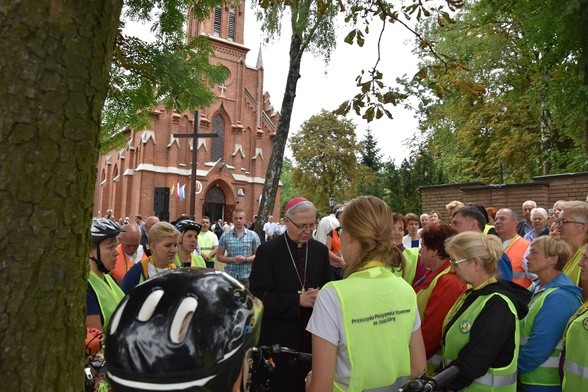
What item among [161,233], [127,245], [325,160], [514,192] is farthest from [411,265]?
[325,160]

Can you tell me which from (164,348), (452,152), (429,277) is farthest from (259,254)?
(452,152)

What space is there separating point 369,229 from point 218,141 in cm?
3931

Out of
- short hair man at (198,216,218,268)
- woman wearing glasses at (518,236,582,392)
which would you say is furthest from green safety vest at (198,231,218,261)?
woman wearing glasses at (518,236,582,392)

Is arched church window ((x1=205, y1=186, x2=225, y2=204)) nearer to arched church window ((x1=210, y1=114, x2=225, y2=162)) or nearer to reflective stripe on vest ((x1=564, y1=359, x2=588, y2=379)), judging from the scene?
arched church window ((x1=210, y1=114, x2=225, y2=162))

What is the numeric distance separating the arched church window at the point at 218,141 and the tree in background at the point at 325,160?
35.9ft

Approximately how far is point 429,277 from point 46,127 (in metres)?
3.20

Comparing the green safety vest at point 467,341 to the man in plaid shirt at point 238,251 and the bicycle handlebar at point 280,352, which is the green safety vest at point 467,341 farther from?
the man in plaid shirt at point 238,251

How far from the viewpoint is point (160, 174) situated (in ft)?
124

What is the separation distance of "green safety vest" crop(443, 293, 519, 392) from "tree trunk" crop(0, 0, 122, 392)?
2.30 meters

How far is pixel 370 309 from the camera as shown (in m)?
2.27

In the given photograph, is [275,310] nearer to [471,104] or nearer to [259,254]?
[259,254]

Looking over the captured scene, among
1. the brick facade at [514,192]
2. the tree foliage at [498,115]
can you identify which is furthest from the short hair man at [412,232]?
the tree foliage at [498,115]

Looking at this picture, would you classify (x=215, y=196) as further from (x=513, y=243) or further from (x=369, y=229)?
(x=369, y=229)

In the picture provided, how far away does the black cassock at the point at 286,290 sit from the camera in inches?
144
